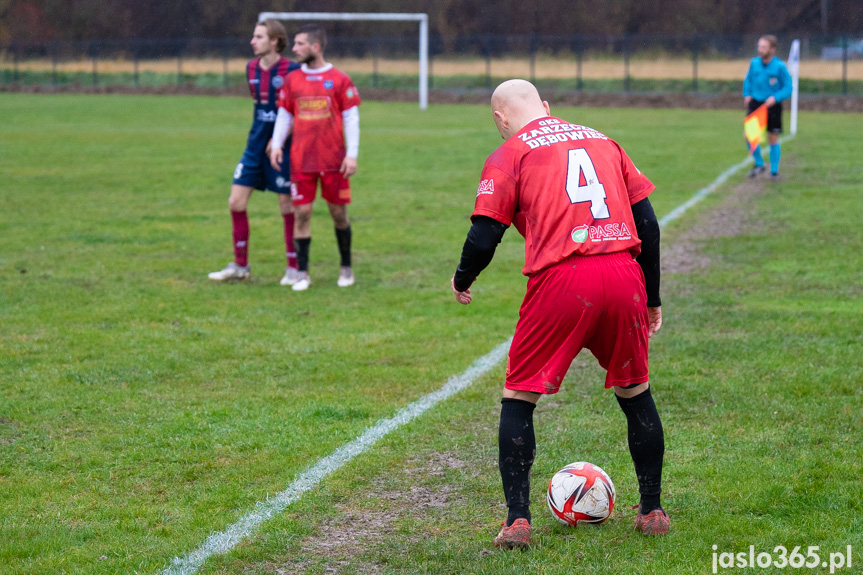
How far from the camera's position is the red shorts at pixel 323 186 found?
8.18m

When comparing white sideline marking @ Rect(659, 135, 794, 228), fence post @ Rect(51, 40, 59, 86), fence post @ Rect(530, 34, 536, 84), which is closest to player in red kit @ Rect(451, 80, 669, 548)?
white sideline marking @ Rect(659, 135, 794, 228)

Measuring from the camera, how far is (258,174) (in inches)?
338

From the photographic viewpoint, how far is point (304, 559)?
3.56 m

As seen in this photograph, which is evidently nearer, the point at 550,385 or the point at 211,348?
the point at 550,385

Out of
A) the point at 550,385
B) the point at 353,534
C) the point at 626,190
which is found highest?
the point at 626,190

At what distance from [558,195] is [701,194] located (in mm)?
11271

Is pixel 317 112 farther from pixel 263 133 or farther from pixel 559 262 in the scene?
pixel 559 262

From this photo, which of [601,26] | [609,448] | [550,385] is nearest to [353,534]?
[550,385]

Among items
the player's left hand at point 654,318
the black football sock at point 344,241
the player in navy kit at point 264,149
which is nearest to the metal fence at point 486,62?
the black football sock at point 344,241

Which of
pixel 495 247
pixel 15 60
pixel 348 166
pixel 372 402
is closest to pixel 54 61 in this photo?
A: pixel 15 60

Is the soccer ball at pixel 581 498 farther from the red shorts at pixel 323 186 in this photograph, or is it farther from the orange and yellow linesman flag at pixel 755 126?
the orange and yellow linesman flag at pixel 755 126

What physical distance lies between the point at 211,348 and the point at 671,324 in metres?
3.33

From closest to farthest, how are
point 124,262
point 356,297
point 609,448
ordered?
point 609,448
point 356,297
point 124,262

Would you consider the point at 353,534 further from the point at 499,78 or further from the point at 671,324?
the point at 499,78
